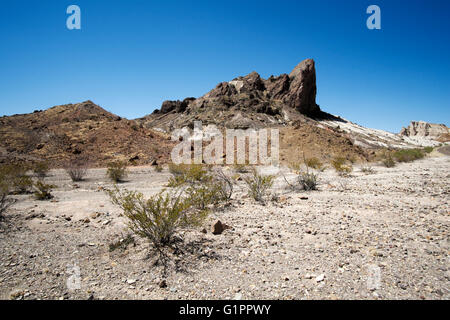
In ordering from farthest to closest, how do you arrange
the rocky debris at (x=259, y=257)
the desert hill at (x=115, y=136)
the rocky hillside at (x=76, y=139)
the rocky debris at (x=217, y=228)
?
the desert hill at (x=115, y=136), the rocky hillside at (x=76, y=139), the rocky debris at (x=217, y=228), the rocky debris at (x=259, y=257)

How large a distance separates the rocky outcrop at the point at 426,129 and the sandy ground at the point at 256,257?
113446 mm

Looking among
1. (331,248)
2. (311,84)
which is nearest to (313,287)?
(331,248)

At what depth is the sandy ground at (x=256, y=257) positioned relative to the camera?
2.52 meters

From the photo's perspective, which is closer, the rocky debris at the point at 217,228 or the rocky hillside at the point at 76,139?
the rocky debris at the point at 217,228

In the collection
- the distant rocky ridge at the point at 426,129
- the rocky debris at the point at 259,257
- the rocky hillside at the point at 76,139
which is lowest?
the rocky debris at the point at 259,257

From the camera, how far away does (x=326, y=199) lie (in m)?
6.15

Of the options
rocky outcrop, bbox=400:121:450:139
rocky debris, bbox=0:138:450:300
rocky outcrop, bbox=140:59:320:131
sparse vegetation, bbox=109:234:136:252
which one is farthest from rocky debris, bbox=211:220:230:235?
rocky outcrop, bbox=400:121:450:139

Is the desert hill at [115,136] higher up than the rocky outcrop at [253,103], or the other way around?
the rocky outcrop at [253,103]

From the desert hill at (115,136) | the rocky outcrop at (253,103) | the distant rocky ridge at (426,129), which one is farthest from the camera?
the distant rocky ridge at (426,129)

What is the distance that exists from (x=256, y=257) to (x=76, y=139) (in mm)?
26731

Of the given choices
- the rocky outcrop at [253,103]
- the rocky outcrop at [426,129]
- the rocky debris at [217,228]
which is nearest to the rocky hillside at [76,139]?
the rocky outcrop at [253,103]

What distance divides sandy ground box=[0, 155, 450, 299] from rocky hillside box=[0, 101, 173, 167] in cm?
→ 1792

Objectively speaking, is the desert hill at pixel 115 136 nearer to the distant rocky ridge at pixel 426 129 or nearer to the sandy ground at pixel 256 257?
the sandy ground at pixel 256 257
